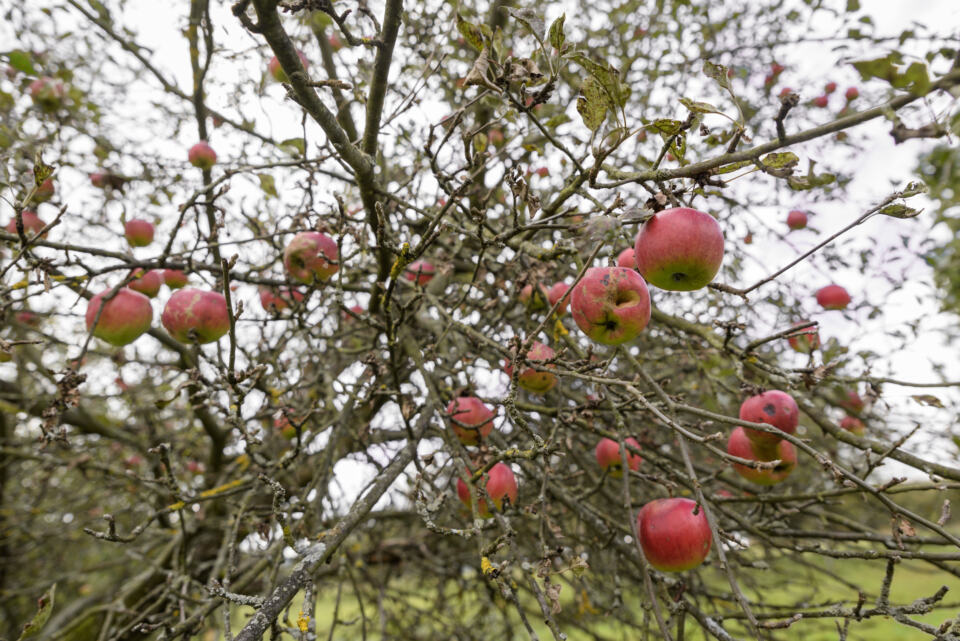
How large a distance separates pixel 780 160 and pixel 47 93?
4.58 metres

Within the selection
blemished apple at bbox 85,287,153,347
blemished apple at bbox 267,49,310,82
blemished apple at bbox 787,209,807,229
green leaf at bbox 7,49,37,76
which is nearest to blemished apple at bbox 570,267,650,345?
blemished apple at bbox 85,287,153,347

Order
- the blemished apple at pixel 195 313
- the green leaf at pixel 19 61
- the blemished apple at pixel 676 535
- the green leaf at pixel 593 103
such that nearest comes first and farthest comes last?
1. the green leaf at pixel 593 103
2. the blemished apple at pixel 676 535
3. the blemished apple at pixel 195 313
4. the green leaf at pixel 19 61

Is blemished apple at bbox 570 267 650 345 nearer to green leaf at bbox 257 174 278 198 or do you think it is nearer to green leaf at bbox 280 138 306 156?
green leaf at bbox 280 138 306 156

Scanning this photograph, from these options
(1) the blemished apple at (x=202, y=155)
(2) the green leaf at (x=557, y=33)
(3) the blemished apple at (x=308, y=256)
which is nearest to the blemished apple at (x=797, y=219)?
(2) the green leaf at (x=557, y=33)

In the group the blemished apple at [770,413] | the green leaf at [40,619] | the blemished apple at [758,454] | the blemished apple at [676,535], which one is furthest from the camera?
the blemished apple at [758,454]

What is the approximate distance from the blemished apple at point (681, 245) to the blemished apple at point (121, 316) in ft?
7.57

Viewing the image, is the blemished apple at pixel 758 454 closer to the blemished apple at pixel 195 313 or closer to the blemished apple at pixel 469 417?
the blemished apple at pixel 469 417

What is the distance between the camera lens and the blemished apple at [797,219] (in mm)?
3766

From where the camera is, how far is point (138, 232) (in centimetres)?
332

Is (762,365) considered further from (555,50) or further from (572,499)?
(555,50)

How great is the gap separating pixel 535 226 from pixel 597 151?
282 mm

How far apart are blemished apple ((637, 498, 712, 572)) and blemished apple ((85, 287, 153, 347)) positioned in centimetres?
247

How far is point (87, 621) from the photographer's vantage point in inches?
132

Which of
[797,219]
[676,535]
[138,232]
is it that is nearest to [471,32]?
[676,535]
